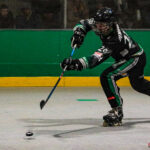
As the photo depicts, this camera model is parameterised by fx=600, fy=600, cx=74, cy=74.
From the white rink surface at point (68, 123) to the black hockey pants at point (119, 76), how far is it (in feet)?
1.45

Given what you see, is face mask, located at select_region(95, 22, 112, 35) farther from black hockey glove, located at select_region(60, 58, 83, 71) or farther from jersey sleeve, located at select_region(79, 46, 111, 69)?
black hockey glove, located at select_region(60, 58, 83, 71)

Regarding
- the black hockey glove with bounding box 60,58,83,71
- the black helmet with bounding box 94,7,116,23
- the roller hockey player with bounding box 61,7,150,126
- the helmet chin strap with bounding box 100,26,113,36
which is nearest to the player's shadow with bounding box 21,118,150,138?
the roller hockey player with bounding box 61,7,150,126

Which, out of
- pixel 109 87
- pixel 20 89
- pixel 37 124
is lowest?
pixel 20 89

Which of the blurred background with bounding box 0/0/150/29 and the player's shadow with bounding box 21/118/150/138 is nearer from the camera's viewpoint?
the player's shadow with bounding box 21/118/150/138

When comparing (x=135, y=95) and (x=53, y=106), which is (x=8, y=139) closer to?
(x=53, y=106)

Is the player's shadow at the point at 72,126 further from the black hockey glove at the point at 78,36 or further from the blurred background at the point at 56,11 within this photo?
the blurred background at the point at 56,11

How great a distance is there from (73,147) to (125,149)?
57 centimetres

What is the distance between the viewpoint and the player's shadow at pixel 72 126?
25.2 ft

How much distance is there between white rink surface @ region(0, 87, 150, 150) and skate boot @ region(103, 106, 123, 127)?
118 millimetres

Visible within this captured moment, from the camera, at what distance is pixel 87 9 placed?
1390 centimetres

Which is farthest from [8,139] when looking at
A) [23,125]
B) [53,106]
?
[53,106]

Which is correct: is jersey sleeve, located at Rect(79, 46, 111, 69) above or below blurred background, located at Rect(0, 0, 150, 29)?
above

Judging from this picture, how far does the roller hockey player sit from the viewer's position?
25.8ft

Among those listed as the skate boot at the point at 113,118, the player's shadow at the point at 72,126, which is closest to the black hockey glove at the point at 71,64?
the player's shadow at the point at 72,126
